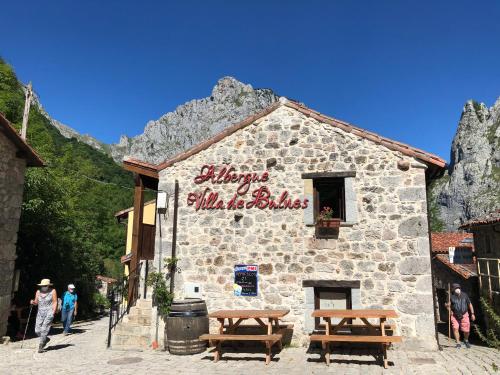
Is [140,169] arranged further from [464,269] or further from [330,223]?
[464,269]

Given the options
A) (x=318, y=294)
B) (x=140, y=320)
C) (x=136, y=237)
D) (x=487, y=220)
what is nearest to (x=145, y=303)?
(x=140, y=320)

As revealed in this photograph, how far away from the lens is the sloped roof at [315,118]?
29.3 ft

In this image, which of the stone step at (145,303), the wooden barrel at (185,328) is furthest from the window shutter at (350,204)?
the stone step at (145,303)

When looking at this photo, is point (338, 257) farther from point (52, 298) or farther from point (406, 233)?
→ point (52, 298)

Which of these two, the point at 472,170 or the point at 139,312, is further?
the point at 472,170

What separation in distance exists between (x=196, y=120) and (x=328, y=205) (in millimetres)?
71152

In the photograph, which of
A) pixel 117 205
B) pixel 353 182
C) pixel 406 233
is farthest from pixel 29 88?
pixel 117 205

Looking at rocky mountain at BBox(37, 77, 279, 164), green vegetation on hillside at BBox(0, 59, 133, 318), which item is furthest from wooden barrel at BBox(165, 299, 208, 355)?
rocky mountain at BBox(37, 77, 279, 164)

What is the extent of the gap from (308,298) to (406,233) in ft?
8.62

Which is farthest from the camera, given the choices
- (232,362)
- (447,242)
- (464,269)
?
(447,242)

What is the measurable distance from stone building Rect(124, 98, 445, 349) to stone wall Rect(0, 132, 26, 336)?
3.56 meters

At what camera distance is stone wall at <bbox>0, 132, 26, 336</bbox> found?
34.0ft

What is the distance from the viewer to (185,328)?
8.43 meters

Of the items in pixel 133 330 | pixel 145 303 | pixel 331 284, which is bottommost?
pixel 133 330
